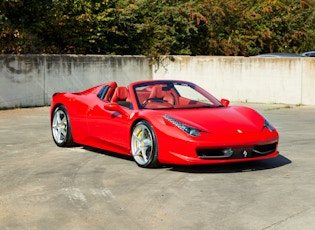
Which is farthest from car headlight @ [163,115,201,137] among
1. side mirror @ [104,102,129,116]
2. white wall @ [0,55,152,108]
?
white wall @ [0,55,152,108]

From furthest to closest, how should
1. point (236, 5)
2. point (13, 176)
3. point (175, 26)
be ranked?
point (236, 5) → point (175, 26) → point (13, 176)

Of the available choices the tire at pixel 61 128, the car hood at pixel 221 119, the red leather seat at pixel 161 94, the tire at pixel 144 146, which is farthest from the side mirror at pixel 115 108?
the tire at pixel 61 128

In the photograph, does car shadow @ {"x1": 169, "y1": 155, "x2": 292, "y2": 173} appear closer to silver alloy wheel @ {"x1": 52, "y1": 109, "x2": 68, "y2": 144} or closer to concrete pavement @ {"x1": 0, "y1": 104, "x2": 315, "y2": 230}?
concrete pavement @ {"x1": 0, "y1": 104, "x2": 315, "y2": 230}

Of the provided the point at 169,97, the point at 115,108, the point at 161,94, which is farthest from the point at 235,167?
the point at 115,108

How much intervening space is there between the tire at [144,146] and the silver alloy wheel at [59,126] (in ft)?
7.14

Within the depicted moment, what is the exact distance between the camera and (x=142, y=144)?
9.26m

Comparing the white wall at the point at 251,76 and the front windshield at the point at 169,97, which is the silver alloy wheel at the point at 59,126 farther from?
the white wall at the point at 251,76

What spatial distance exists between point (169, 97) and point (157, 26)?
16.2 metres

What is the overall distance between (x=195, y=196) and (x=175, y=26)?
1948cm

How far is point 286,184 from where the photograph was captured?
792cm

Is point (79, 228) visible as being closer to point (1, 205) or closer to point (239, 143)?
point (1, 205)

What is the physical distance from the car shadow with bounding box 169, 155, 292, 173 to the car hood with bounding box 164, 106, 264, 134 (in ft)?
1.67

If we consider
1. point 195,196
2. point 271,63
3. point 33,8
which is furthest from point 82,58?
point 195,196

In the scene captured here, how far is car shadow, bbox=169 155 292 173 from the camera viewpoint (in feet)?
29.3
